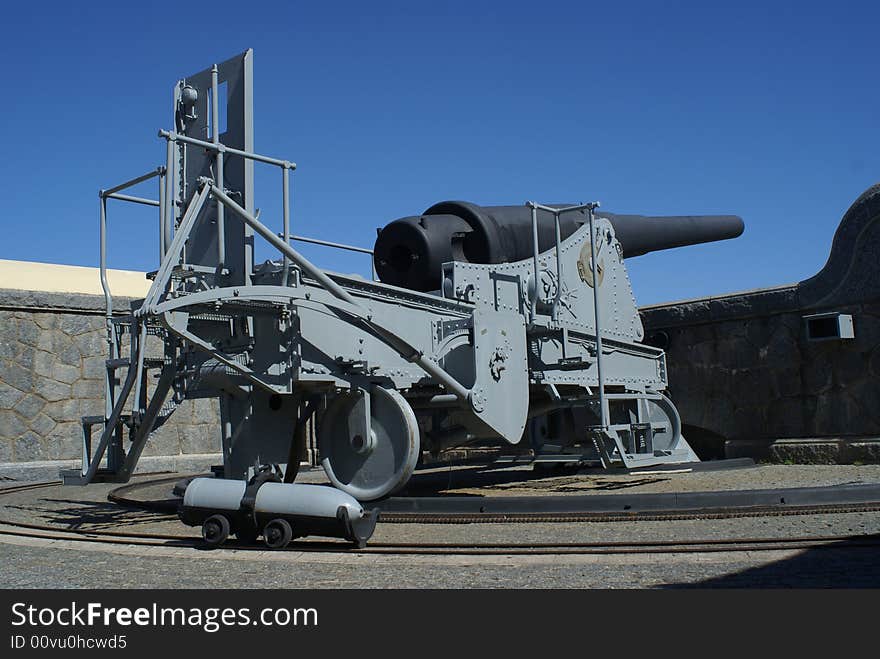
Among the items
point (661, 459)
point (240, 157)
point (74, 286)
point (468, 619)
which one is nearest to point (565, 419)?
point (661, 459)

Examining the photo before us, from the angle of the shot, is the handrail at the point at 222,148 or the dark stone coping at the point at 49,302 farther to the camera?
the dark stone coping at the point at 49,302

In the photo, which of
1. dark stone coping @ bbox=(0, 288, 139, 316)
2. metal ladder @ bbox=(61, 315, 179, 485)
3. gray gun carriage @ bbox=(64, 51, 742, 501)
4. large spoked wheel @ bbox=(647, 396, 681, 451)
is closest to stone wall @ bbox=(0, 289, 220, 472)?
dark stone coping @ bbox=(0, 288, 139, 316)

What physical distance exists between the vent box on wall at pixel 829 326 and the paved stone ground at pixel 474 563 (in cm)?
587

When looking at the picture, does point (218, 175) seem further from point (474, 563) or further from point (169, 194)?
point (474, 563)

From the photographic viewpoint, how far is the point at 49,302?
1356cm

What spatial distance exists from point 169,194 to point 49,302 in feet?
23.5

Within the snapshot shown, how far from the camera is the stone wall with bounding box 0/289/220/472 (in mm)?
13000

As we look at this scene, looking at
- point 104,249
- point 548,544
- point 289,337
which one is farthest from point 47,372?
point 548,544

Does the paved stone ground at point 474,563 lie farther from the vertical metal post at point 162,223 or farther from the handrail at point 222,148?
the handrail at point 222,148

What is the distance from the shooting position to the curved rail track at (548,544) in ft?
18.2

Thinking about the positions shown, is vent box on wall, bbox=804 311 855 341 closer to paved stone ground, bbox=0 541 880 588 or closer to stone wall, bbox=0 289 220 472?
paved stone ground, bbox=0 541 880 588

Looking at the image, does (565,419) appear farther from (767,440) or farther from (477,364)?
(477,364)

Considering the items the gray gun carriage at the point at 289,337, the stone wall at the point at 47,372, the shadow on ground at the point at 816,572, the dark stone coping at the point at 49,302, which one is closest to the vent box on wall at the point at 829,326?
the gray gun carriage at the point at 289,337

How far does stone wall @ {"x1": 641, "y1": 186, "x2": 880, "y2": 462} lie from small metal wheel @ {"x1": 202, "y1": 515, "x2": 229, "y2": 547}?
8671mm
